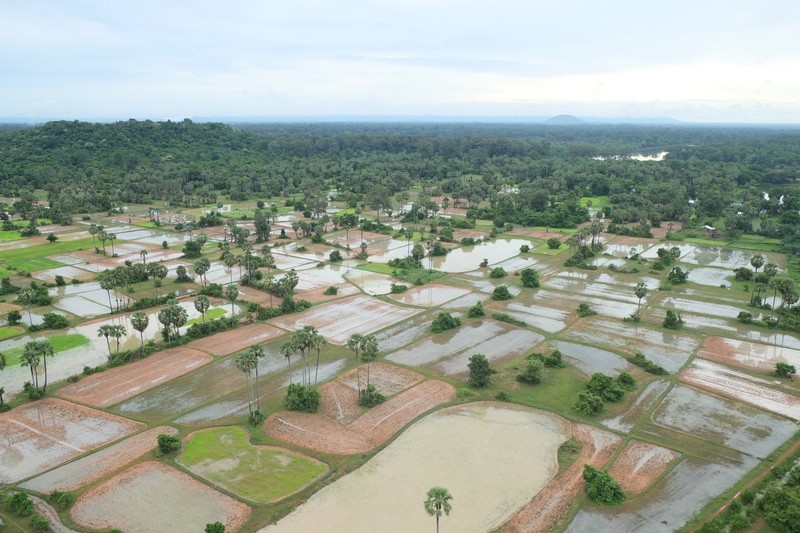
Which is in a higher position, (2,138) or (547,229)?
(2,138)

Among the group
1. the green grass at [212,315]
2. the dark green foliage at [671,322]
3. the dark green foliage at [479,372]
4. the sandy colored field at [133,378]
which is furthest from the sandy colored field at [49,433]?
the dark green foliage at [671,322]

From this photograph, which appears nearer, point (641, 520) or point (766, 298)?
point (641, 520)

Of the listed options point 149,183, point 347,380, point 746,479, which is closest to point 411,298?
point 347,380

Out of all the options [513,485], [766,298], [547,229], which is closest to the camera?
[513,485]

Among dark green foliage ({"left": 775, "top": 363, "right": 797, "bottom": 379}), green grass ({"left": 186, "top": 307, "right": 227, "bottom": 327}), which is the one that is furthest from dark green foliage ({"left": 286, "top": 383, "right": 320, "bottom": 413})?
dark green foliage ({"left": 775, "top": 363, "right": 797, "bottom": 379})

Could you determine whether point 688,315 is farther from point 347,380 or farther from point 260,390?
point 260,390

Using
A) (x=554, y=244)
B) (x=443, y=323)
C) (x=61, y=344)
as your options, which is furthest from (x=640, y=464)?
(x=554, y=244)
